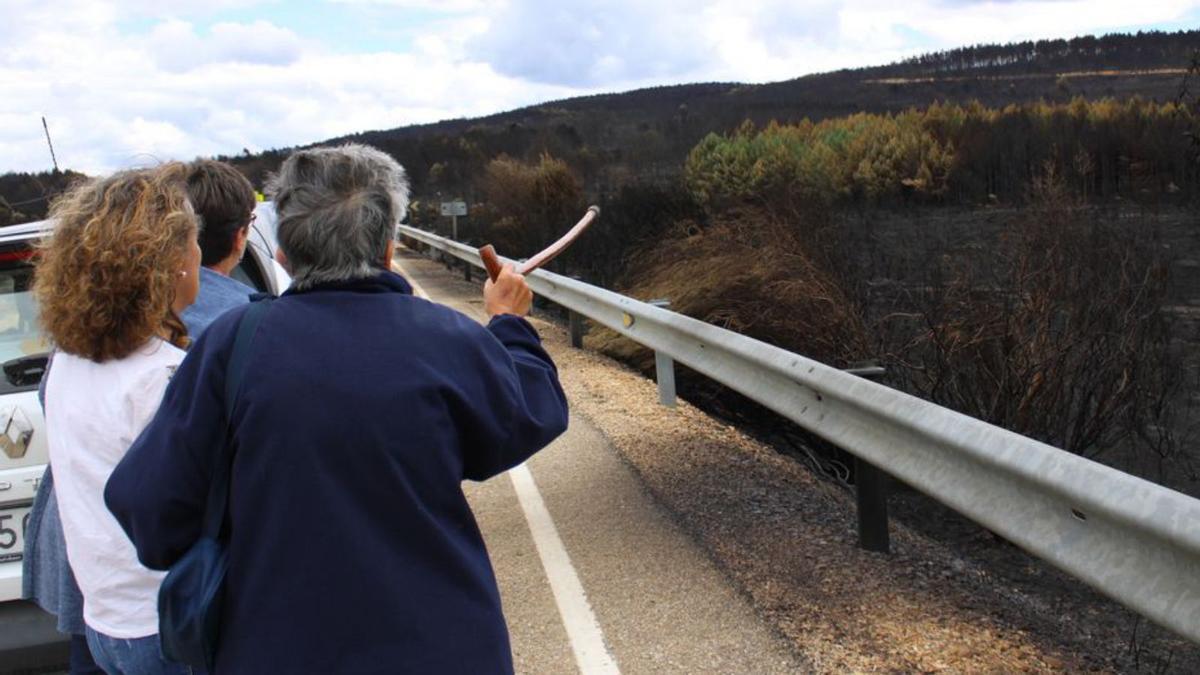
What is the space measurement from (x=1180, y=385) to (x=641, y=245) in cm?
735

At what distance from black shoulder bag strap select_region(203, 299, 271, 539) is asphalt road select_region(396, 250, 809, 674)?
2.27 metres

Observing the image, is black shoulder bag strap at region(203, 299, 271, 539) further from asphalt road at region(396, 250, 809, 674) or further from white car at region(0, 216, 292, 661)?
asphalt road at region(396, 250, 809, 674)

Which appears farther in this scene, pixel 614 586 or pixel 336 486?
pixel 614 586

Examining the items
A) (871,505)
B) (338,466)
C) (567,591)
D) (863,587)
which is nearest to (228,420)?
(338,466)

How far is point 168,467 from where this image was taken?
2.06 m

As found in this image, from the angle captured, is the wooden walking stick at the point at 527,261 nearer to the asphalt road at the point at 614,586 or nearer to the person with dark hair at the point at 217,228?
the person with dark hair at the point at 217,228

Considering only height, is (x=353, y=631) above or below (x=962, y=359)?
above

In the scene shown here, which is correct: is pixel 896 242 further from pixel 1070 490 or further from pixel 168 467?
pixel 168 467

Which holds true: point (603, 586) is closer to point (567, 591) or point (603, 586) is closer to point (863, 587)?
point (567, 591)

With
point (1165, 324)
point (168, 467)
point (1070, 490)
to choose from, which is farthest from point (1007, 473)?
point (1165, 324)

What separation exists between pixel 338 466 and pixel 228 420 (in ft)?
0.70

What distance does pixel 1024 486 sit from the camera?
3.49 m

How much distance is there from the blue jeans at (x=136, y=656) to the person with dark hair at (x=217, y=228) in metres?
0.70

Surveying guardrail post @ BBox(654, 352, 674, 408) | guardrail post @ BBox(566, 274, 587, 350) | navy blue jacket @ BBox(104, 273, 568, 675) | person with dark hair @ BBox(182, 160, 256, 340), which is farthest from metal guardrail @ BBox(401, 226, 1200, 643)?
guardrail post @ BBox(566, 274, 587, 350)
